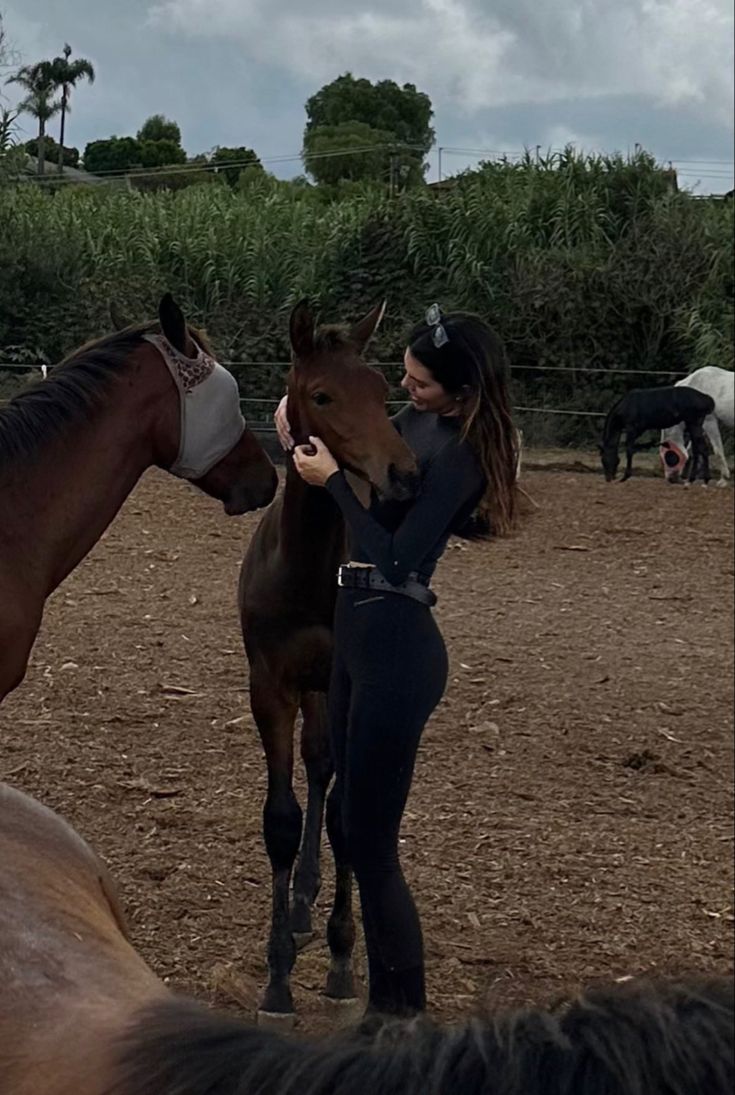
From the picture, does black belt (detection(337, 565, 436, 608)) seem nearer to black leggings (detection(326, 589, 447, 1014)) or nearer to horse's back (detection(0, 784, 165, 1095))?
black leggings (detection(326, 589, 447, 1014))

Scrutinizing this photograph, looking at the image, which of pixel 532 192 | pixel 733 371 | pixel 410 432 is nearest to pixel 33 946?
pixel 410 432

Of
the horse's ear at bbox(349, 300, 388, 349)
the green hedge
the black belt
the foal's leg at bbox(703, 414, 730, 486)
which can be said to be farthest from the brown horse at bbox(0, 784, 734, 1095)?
the foal's leg at bbox(703, 414, 730, 486)

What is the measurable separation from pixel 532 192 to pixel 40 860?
13858mm

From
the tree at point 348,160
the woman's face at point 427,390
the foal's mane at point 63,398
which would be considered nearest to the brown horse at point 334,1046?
the woman's face at point 427,390

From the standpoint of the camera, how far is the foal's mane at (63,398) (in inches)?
119

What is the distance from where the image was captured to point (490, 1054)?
3.51 feet

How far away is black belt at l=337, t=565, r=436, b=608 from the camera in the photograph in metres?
2.75

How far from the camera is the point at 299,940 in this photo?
12.2 ft

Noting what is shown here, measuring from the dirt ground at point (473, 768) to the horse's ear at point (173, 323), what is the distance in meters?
1.66

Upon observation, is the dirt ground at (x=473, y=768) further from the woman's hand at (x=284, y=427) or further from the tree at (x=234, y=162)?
the tree at (x=234, y=162)

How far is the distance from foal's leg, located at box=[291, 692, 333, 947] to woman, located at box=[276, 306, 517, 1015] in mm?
851

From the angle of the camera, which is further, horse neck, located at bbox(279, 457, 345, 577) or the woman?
horse neck, located at bbox(279, 457, 345, 577)

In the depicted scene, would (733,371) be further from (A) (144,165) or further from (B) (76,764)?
(B) (76,764)

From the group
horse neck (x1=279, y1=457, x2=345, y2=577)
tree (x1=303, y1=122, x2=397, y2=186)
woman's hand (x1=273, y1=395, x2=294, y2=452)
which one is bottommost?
horse neck (x1=279, y1=457, x2=345, y2=577)
